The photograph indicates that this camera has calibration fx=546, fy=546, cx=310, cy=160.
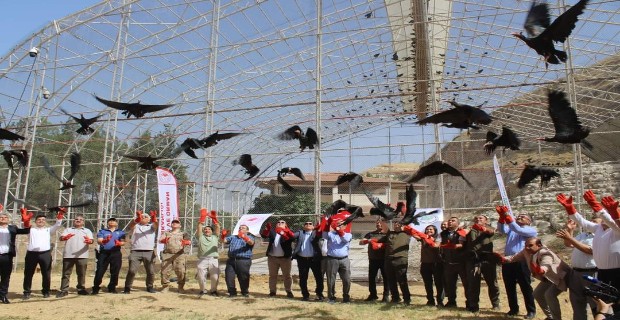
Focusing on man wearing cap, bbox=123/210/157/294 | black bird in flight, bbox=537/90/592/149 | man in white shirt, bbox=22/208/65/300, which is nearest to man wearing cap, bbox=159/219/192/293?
man wearing cap, bbox=123/210/157/294

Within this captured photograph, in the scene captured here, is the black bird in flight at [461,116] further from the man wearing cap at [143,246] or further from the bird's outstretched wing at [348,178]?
the man wearing cap at [143,246]

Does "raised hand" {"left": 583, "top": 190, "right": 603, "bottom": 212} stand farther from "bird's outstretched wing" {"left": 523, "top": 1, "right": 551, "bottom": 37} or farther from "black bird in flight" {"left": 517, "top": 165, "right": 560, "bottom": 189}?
"bird's outstretched wing" {"left": 523, "top": 1, "right": 551, "bottom": 37}

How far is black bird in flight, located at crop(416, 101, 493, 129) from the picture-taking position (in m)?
6.25

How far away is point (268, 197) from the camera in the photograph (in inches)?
770

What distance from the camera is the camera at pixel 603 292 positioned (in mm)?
4718

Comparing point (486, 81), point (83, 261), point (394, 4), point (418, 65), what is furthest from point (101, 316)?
point (486, 81)

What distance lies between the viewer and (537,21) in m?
6.30

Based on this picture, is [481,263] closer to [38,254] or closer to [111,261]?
[111,261]

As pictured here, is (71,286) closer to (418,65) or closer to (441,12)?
(441,12)

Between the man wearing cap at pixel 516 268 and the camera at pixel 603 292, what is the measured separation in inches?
81.9

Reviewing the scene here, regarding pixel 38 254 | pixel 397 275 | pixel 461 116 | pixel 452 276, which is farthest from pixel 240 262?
pixel 461 116

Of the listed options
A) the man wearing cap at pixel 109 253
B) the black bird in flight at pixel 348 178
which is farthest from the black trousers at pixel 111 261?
the black bird in flight at pixel 348 178

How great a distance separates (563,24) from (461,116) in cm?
145

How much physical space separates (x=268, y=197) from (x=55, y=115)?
7.53m
